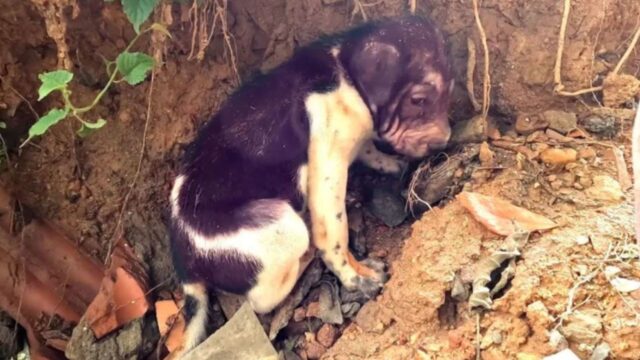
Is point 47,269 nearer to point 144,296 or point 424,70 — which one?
point 144,296

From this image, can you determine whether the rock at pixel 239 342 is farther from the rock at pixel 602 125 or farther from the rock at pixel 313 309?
the rock at pixel 602 125

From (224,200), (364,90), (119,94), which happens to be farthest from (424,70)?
(119,94)

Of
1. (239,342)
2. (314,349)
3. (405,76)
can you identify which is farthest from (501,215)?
(239,342)

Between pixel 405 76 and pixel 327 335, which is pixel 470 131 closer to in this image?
pixel 405 76

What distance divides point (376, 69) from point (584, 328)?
1.60 m

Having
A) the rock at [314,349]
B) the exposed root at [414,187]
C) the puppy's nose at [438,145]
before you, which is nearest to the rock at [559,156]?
the puppy's nose at [438,145]

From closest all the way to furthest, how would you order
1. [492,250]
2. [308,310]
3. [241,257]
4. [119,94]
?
[492,250]
[241,257]
[308,310]
[119,94]

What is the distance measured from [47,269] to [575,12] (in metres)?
3.12

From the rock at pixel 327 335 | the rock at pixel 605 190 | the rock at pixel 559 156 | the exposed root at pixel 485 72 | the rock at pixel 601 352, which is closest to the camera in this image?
the rock at pixel 601 352

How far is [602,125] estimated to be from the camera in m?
3.23

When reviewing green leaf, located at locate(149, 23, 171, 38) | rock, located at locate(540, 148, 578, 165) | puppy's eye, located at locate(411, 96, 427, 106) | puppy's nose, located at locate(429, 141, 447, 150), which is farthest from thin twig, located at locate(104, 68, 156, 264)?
rock, located at locate(540, 148, 578, 165)

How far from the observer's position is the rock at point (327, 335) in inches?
126

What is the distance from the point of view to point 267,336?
3.27 m

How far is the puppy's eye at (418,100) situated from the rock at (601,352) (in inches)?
59.6
